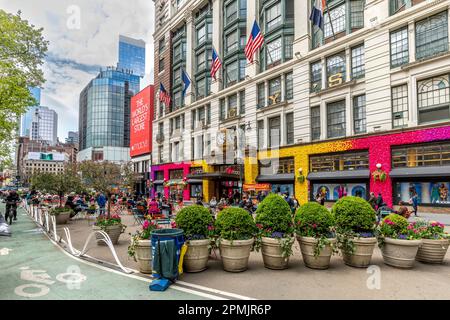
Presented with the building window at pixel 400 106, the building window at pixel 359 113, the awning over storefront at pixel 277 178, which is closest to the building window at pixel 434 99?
the building window at pixel 400 106

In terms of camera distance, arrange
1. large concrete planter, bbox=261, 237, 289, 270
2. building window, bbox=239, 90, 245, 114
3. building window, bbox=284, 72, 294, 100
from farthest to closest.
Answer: building window, bbox=239, 90, 245, 114
building window, bbox=284, 72, 294, 100
large concrete planter, bbox=261, 237, 289, 270

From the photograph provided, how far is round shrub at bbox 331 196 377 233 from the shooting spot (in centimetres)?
654

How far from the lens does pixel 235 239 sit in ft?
20.7

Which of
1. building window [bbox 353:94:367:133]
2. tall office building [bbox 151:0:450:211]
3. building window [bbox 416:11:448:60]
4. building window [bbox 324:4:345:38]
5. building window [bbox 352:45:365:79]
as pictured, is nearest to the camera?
building window [bbox 416:11:448:60]

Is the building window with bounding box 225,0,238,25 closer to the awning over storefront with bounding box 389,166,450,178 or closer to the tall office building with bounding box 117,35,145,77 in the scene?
the awning over storefront with bounding box 389,166,450,178

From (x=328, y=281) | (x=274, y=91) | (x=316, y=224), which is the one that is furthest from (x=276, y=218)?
(x=274, y=91)

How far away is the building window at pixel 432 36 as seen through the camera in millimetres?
17078

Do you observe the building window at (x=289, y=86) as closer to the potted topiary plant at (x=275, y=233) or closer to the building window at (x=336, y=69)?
the building window at (x=336, y=69)

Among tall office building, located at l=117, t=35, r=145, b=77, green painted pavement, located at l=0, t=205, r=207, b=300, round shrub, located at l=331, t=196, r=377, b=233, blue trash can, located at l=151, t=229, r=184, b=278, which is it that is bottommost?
green painted pavement, located at l=0, t=205, r=207, b=300

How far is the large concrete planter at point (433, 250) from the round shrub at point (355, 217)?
1.58 m

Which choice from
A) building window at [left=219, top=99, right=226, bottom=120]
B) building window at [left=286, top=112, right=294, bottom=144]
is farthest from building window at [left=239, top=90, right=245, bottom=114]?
building window at [left=286, top=112, right=294, bottom=144]

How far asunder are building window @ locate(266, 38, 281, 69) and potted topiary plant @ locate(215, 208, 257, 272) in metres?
24.9

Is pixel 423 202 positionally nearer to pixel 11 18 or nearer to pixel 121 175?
pixel 121 175

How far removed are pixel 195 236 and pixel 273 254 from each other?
2.00 meters
